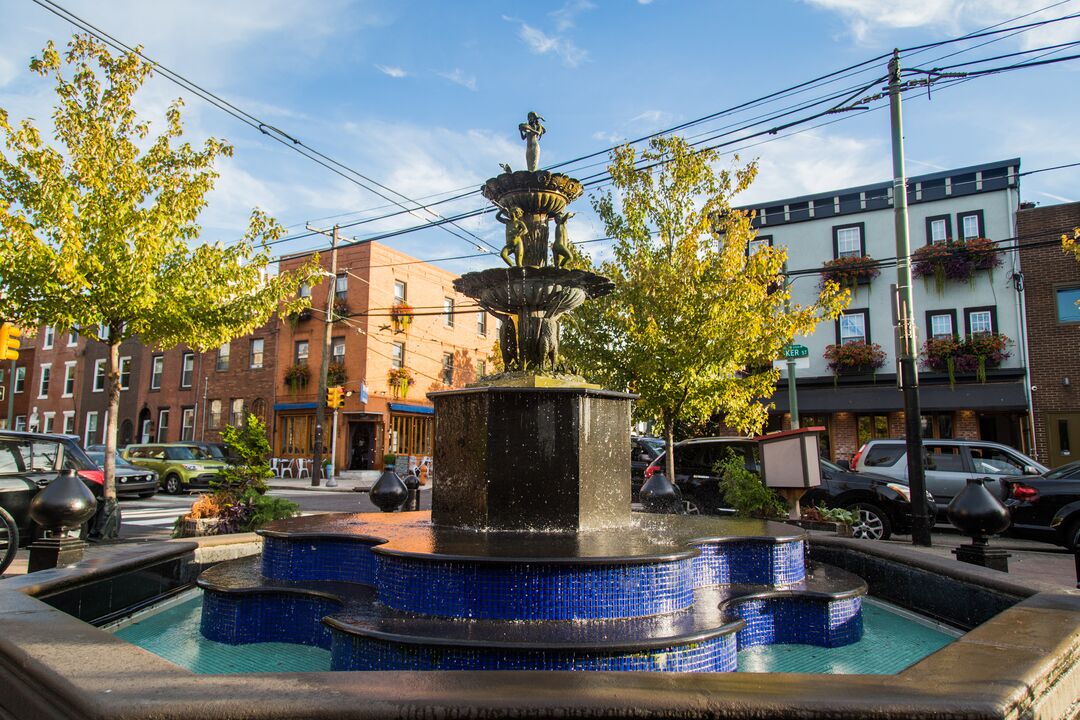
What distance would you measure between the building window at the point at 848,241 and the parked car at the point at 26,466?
24782mm

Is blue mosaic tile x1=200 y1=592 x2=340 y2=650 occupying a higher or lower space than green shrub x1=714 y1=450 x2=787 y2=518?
lower

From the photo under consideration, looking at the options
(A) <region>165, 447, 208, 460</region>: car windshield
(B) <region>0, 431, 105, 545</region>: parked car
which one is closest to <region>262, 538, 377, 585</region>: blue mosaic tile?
(B) <region>0, 431, 105, 545</region>: parked car

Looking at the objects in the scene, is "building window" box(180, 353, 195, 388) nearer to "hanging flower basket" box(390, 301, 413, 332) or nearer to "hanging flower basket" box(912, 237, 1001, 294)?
"hanging flower basket" box(390, 301, 413, 332)

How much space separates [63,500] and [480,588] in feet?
11.1

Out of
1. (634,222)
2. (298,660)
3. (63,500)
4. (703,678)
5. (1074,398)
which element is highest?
(634,222)

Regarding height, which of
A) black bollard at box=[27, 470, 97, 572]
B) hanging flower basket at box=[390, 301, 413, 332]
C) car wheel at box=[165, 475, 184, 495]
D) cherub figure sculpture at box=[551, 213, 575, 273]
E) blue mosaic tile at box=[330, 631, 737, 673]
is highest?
hanging flower basket at box=[390, 301, 413, 332]

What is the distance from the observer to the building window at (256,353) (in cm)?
3566

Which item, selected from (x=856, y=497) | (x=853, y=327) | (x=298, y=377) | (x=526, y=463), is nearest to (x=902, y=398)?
(x=853, y=327)

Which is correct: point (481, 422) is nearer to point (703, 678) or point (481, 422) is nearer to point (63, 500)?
point (63, 500)

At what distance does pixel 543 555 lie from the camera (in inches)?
157

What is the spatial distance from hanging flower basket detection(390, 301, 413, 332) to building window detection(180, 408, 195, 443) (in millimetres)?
14023

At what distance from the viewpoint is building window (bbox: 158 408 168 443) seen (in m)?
38.2

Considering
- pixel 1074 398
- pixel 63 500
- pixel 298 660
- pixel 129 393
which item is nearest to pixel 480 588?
pixel 298 660

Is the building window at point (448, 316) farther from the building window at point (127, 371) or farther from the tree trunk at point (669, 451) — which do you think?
the tree trunk at point (669, 451)
